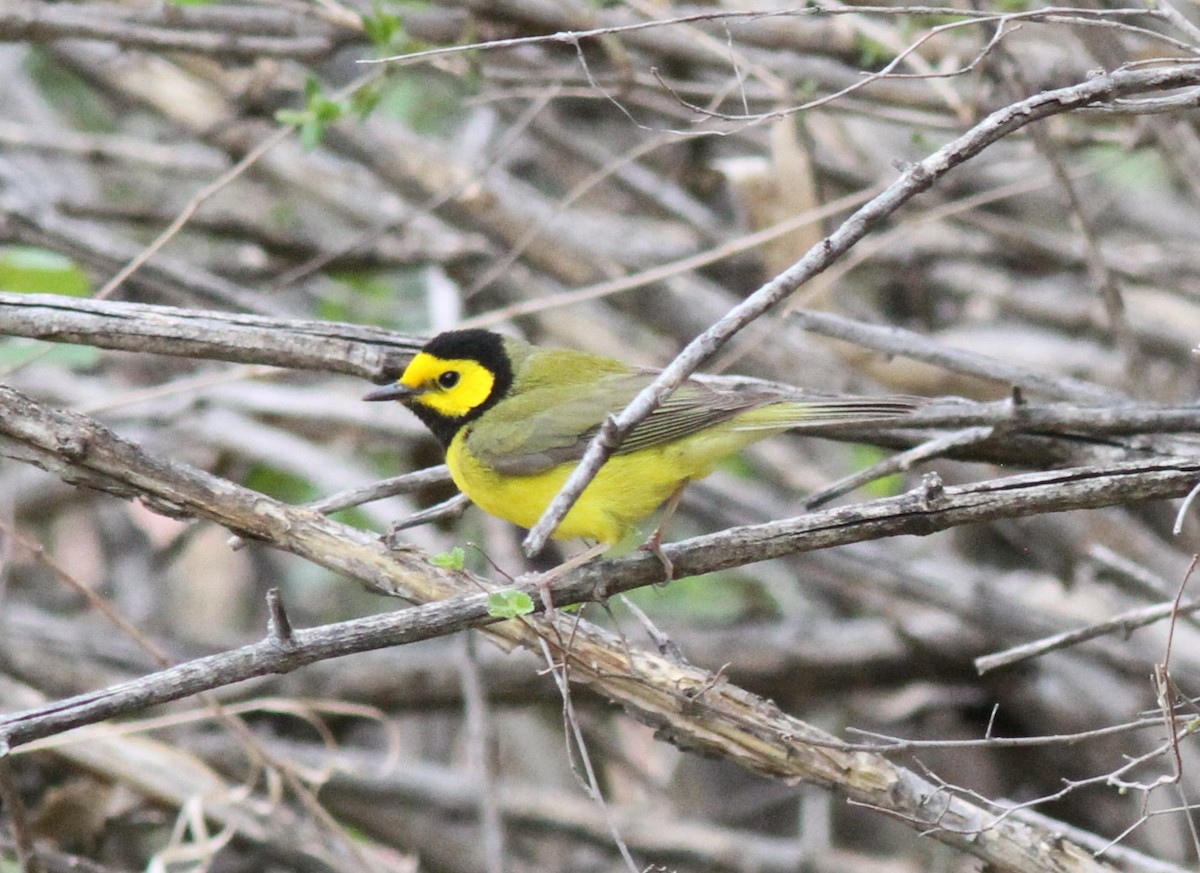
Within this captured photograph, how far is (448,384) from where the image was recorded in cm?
379

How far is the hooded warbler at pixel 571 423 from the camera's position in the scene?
3.42 metres

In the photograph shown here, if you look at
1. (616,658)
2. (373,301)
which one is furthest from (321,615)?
(616,658)

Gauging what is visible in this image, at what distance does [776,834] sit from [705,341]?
13.9 feet

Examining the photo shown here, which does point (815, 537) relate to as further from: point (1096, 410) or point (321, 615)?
point (321, 615)

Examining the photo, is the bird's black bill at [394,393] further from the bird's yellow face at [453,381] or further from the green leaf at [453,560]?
the green leaf at [453,560]

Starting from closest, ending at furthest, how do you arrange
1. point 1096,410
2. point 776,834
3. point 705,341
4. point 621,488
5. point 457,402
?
point 705,341, point 1096,410, point 621,488, point 457,402, point 776,834

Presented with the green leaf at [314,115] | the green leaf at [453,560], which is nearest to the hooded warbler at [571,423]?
the green leaf at [453,560]

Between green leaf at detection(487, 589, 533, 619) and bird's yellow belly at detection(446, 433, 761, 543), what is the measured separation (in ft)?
3.14

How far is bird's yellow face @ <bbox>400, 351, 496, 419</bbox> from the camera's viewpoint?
3.69 m

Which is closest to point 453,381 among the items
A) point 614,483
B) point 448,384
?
point 448,384

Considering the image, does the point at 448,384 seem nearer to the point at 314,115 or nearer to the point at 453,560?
the point at 314,115

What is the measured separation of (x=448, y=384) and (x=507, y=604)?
1447mm

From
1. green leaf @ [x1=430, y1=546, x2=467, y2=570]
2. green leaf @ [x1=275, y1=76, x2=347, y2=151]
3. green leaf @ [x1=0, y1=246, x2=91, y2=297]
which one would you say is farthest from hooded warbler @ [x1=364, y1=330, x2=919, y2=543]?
green leaf @ [x1=0, y1=246, x2=91, y2=297]

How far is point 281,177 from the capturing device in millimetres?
6148
